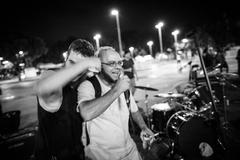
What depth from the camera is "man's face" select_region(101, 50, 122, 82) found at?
2375 mm

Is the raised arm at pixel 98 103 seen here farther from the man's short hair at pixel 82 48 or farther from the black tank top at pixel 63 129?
the man's short hair at pixel 82 48

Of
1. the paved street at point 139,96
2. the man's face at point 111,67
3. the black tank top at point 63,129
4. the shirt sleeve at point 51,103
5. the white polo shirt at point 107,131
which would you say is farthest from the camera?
the paved street at point 139,96

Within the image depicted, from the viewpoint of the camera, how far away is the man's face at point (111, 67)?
238 centimetres

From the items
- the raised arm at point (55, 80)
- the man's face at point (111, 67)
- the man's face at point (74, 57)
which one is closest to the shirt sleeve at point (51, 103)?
the raised arm at point (55, 80)

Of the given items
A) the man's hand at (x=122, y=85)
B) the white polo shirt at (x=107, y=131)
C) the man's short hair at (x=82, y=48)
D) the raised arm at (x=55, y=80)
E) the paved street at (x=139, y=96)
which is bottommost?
the paved street at (x=139, y=96)

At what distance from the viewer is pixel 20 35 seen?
2805 inches

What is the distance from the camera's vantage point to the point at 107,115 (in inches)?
87.8

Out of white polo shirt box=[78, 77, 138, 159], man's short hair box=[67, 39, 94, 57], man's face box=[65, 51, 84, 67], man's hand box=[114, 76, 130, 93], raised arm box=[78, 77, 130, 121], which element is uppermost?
man's short hair box=[67, 39, 94, 57]

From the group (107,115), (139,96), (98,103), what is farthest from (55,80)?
(139,96)

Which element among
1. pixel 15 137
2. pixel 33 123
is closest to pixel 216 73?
pixel 15 137

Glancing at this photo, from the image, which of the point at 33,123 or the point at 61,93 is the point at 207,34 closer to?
the point at 33,123

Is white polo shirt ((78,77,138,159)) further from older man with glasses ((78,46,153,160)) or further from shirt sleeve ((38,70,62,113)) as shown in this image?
shirt sleeve ((38,70,62,113))

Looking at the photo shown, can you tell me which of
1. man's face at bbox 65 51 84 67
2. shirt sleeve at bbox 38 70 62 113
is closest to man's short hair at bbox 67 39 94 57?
man's face at bbox 65 51 84 67

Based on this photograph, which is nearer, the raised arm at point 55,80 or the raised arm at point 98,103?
the raised arm at point 55,80
